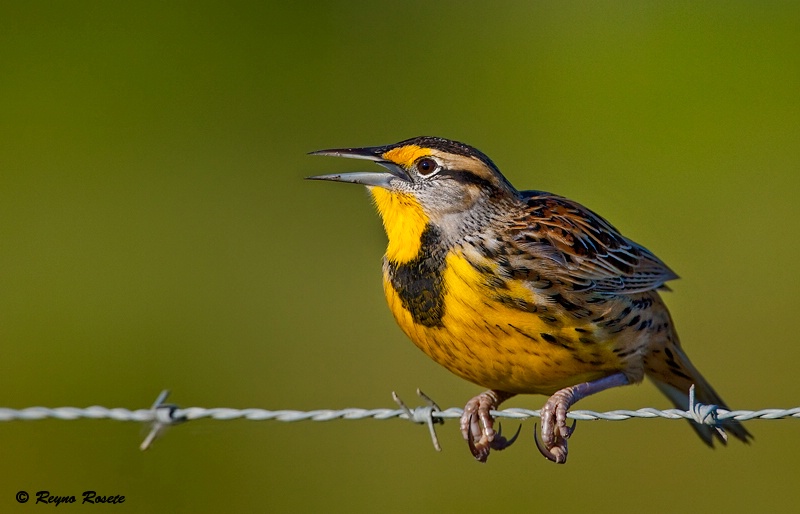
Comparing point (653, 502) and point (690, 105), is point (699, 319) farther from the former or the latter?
point (690, 105)

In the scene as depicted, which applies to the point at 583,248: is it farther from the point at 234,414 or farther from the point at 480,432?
the point at 234,414

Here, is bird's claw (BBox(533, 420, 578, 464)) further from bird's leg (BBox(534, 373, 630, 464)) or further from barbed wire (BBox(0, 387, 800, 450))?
barbed wire (BBox(0, 387, 800, 450))

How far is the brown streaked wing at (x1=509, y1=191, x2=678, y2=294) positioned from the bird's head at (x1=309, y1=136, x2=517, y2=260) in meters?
0.16

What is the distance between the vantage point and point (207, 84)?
10688 mm

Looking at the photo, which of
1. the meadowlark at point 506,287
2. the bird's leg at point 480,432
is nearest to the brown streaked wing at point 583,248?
the meadowlark at point 506,287

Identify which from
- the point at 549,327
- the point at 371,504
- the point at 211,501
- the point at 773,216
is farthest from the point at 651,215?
the point at 549,327

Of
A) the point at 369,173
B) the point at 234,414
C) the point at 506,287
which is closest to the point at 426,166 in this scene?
the point at 369,173

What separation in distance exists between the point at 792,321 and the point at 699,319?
571 mm

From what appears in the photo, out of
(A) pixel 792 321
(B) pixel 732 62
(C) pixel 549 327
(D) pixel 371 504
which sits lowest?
(D) pixel 371 504

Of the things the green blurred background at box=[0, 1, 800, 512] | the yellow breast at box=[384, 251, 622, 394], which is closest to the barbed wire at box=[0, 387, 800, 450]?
the green blurred background at box=[0, 1, 800, 512]

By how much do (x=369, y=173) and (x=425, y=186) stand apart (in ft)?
0.60

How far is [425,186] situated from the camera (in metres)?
4.05

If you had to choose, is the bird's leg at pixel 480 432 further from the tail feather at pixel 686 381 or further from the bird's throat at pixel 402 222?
the tail feather at pixel 686 381

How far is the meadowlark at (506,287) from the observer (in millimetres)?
3785
